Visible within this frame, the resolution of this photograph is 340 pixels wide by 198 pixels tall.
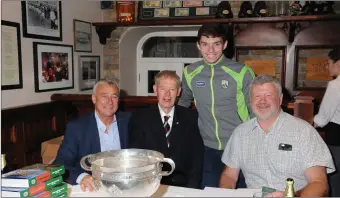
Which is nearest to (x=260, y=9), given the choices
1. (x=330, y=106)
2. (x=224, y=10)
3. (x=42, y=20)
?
(x=224, y=10)

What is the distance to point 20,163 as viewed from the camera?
9.12ft

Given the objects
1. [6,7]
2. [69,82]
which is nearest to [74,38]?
[69,82]

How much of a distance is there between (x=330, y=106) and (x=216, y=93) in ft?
3.87

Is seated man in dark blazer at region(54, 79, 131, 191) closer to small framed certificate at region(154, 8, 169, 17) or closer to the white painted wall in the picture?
the white painted wall

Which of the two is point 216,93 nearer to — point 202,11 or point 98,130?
point 98,130

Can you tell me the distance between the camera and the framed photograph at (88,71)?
3.77 m

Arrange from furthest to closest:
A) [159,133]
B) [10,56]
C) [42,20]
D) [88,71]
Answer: [88,71] → [42,20] → [10,56] → [159,133]

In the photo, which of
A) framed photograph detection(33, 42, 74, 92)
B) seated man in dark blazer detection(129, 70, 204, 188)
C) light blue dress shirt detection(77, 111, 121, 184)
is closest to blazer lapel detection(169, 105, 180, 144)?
seated man in dark blazer detection(129, 70, 204, 188)

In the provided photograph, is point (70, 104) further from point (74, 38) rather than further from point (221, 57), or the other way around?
point (221, 57)

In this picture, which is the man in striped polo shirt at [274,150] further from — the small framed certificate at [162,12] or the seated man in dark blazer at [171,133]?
the small framed certificate at [162,12]

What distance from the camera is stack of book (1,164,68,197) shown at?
50.1 inches

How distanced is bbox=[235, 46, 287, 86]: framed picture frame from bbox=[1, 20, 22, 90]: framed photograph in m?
2.43

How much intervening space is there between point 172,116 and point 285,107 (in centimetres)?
107

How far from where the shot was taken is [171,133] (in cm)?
197
